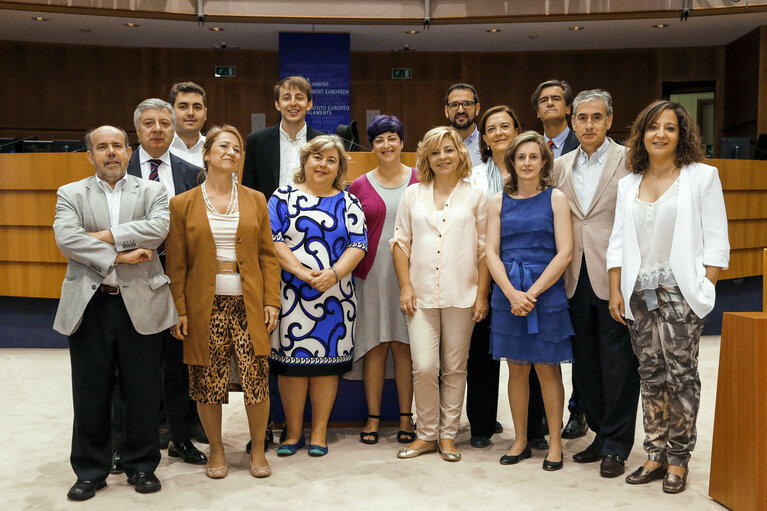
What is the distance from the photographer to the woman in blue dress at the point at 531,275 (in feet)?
10.9

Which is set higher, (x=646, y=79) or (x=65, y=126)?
(x=646, y=79)

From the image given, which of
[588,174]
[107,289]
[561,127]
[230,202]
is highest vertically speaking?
[561,127]

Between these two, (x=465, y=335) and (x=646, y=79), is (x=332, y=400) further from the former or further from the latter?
(x=646, y=79)

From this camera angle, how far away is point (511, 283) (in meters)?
3.37

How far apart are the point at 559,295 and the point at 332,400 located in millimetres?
1261

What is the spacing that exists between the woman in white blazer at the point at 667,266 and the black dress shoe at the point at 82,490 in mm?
2351

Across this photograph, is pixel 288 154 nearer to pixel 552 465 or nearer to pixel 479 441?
pixel 479 441

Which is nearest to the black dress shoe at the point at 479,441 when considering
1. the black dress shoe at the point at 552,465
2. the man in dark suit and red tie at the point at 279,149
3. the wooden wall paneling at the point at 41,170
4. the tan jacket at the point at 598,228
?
the black dress shoe at the point at 552,465

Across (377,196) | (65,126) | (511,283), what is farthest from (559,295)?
(65,126)

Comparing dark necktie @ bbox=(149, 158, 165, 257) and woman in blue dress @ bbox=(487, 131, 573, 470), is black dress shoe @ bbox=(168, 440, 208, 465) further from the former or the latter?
woman in blue dress @ bbox=(487, 131, 573, 470)

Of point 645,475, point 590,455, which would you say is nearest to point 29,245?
point 590,455

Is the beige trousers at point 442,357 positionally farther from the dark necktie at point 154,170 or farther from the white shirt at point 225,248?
the dark necktie at point 154,170

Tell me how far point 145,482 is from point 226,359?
628 millimetres

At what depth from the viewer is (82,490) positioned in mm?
3008
